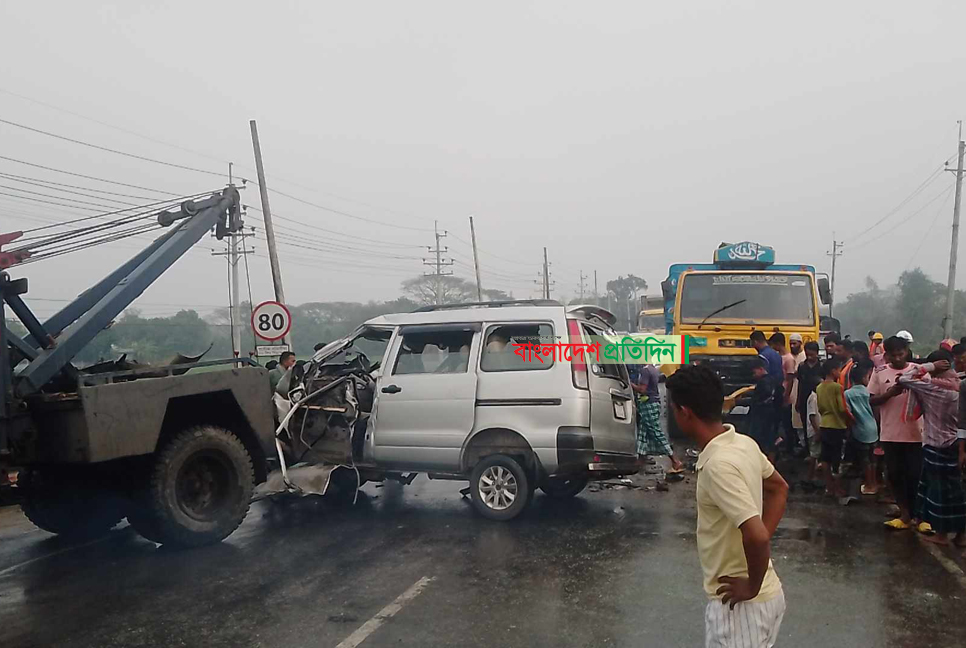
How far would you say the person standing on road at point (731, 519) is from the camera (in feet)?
8.36

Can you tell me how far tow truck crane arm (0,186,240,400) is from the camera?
20.5ft

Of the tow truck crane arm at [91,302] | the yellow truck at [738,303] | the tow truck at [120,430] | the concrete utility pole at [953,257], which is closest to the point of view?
the tow truck at [120,430]

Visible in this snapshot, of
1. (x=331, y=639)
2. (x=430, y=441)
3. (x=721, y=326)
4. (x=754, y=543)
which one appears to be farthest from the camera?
(x=721, y=326)

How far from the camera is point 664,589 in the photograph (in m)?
5.36

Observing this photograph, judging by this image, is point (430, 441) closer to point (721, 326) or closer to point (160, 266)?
point (160, 266)

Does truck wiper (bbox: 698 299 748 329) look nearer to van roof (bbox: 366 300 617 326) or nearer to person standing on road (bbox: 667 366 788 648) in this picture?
van roof (bbox: 366 300 617 326)

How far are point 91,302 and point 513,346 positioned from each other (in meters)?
3.94

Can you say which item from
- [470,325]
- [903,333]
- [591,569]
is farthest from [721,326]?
[591,569]

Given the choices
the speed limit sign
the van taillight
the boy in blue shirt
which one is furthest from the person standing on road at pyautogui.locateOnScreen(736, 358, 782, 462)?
the speed limit sign

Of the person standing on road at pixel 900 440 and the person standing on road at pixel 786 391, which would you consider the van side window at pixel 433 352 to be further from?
the person standing on road at pixel 786 391

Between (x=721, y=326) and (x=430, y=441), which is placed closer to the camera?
(x=430, y=441)

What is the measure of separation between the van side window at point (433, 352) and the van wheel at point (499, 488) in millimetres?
942

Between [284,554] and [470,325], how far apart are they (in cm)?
259

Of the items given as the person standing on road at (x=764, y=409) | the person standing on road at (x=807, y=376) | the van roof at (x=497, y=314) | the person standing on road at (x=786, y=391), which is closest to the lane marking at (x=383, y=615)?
the van roof at (x=497, y=314)
